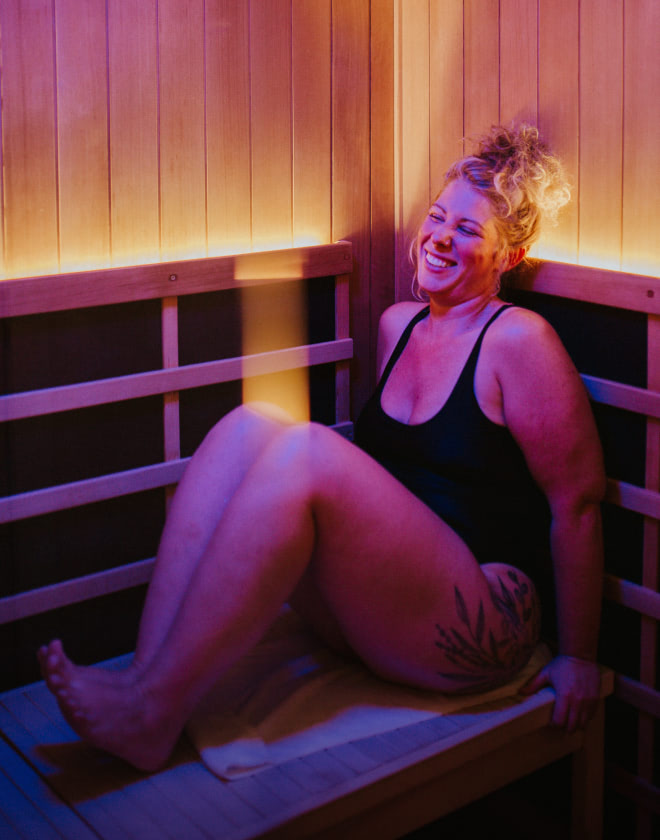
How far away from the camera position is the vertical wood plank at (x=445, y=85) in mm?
2104

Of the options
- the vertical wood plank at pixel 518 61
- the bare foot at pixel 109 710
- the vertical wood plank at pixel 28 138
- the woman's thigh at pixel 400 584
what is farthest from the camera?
the vertical wood plank at pixel 518 61

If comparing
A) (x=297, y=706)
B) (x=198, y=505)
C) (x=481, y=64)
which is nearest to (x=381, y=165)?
(x=481, y=64)

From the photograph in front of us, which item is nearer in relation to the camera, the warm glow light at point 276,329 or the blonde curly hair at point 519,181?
the blonde curly hair at point 519,181

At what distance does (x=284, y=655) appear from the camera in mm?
1790

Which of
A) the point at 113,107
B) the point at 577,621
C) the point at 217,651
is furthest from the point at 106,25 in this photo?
the point at 577,621

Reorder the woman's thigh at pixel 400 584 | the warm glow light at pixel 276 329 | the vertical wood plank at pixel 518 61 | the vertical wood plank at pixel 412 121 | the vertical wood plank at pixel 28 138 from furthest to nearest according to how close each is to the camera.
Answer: the vertical wood plank at pixel 412 121
the warm glow light at pixel 276 329
the vertical wood plank at pixel 518 61
the vertical wood plank at pixel 28 138
the woman's thigh at pixel 400 584

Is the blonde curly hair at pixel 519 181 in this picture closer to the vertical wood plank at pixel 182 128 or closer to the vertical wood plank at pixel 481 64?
the vertical wood plank at pixel 481 64

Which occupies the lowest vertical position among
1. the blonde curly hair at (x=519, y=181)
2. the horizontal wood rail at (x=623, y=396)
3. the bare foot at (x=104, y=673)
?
the bare foot at (x=104, y=673)

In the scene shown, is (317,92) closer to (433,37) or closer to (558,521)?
(433,37)

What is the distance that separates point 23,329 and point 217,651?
67cm

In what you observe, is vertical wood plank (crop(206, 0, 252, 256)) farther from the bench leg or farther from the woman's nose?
the bench leg

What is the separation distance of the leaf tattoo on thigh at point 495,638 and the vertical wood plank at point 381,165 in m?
0.78

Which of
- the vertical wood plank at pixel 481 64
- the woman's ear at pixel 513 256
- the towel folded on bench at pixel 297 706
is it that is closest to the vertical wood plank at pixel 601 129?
the woman's ear at pixel 513 256

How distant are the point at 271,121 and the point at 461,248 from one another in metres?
0.50
